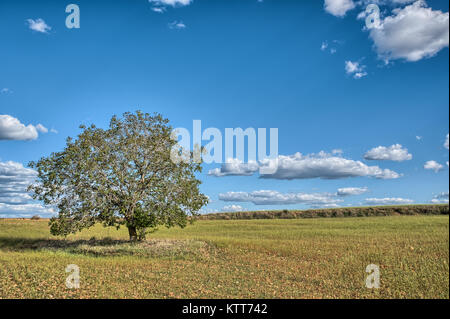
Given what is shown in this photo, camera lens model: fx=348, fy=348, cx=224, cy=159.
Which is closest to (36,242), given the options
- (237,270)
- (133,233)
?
(133,233)

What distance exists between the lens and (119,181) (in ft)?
99.7

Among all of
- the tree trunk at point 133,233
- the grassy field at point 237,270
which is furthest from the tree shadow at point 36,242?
the tree trunk at point 133,233

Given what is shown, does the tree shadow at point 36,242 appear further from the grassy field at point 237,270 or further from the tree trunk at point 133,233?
the tree trunk at point 133,233

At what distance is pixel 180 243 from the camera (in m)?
30.5

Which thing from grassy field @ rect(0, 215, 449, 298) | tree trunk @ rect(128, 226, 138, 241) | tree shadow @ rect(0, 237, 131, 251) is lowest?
tree shadow @ rect(0, 237, 131, 251)

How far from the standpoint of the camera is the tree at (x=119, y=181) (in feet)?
98.2

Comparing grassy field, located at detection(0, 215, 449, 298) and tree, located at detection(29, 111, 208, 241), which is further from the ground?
tree, located at detection(29, 111, 208, 241)

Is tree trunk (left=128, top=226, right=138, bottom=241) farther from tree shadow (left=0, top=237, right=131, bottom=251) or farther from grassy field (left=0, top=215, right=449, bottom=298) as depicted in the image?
grassy field (left=0, top=215, right=449, bottom=298)

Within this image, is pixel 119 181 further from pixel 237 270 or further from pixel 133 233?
pixel 237 270

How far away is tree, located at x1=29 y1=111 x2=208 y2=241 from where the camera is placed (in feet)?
98.2

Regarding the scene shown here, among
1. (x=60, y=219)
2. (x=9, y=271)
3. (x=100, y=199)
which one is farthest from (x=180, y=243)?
(x=9, y=271)

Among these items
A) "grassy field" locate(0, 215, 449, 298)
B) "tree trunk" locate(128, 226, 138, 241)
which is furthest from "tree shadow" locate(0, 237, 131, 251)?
"tree trunk" locate(128, 226, 138, 241)
